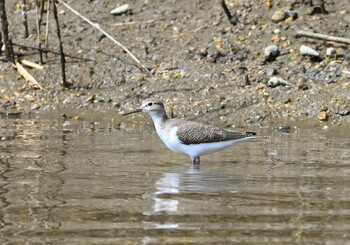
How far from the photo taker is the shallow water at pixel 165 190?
714cm

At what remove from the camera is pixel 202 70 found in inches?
579

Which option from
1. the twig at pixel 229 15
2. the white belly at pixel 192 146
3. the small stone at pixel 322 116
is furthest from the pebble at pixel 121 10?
the white belly at pixel 192 146

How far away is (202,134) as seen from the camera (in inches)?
451

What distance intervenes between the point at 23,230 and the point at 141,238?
91 centimetres

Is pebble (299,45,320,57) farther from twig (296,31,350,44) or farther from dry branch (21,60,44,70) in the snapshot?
dry branch (21,60,44,70)

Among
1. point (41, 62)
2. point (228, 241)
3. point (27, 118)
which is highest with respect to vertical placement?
point (41, 62)

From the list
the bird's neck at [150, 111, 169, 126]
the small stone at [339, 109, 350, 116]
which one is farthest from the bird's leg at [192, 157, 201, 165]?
the small stone at [339, 109, 350, 116]

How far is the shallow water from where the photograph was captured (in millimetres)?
7145

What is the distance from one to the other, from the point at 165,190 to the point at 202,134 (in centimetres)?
259

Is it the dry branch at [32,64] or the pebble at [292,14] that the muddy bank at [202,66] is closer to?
the pebble at [292,14]

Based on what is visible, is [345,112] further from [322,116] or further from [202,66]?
[202,66]

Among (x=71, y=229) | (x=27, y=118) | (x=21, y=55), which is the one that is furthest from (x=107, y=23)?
(x=71, y=229)

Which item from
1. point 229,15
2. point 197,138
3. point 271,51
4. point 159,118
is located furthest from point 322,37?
point 197,138

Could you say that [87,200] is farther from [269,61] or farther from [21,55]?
[21,55]
